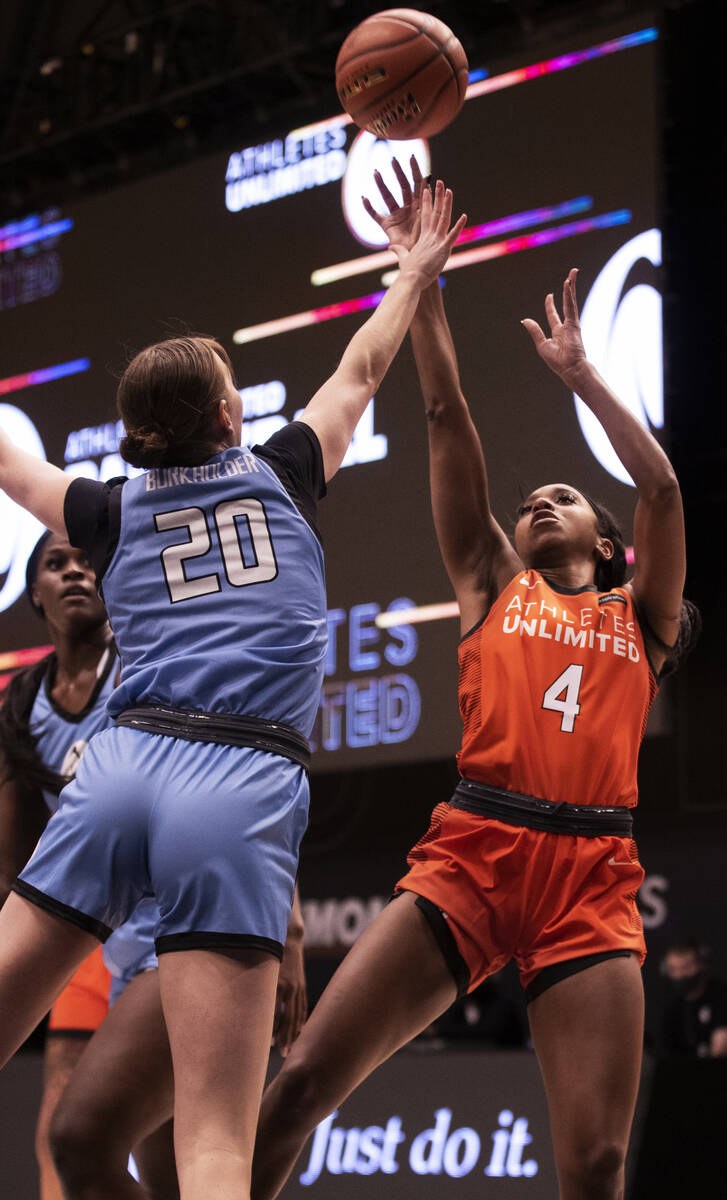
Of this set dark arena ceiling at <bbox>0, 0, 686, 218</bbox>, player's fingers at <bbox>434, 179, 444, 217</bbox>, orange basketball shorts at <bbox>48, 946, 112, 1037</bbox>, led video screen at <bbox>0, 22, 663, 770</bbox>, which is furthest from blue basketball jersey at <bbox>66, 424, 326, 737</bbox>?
dark arena ceiling at <bbox>0, 0, 686, 218</bbox>

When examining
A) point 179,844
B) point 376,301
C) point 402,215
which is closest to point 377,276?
point 376,301

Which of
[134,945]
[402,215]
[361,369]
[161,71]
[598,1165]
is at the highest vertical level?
[161,71]

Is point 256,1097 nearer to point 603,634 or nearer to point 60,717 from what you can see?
point 603,634

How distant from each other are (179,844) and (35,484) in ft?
2.44

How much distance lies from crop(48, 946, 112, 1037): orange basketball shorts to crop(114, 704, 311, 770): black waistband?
2005 mm

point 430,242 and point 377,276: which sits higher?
point 377,276

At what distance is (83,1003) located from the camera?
4145 mm

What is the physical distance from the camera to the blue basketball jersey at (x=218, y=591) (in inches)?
91.4

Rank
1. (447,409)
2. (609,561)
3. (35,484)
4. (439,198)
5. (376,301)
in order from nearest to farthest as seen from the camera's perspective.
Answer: (35,484) < (439,198) < (447,409) < (609,561) < (376,301)

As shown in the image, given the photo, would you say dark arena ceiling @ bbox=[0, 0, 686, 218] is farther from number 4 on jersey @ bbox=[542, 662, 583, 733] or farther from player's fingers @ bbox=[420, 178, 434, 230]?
number 4 on jersey @ bbox=[542, 662, 583, 733]

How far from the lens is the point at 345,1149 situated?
4.92m

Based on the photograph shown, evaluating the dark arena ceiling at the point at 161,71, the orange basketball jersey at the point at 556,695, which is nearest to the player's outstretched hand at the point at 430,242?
the orange basketball jersey at the point at 556,695

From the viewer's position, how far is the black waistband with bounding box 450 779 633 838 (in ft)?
10.2

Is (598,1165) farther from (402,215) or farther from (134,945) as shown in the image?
(402,215)
